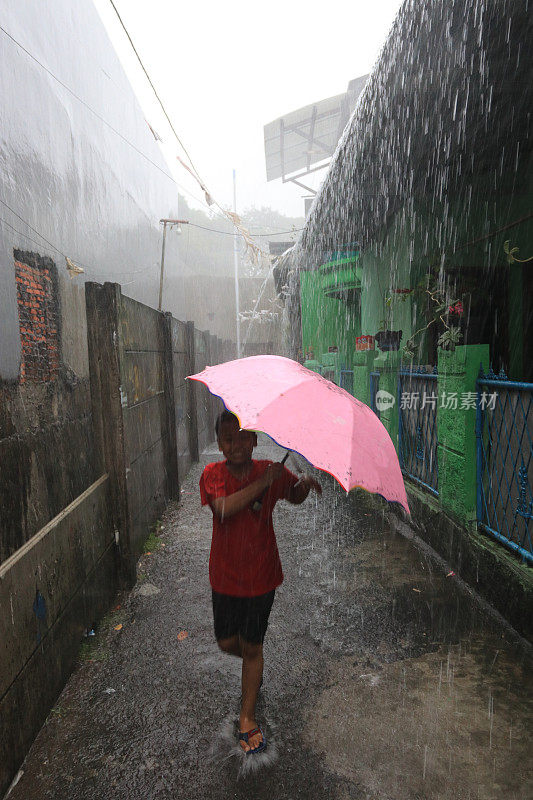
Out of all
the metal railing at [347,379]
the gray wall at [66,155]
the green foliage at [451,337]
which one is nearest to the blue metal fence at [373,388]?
the metal railing at [347,379]

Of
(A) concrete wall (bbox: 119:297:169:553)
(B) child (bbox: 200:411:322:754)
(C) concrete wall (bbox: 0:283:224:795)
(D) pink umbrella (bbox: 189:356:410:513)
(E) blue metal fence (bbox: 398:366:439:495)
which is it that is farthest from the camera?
(E) blue metal fence (bbox: 398:366:439:495)

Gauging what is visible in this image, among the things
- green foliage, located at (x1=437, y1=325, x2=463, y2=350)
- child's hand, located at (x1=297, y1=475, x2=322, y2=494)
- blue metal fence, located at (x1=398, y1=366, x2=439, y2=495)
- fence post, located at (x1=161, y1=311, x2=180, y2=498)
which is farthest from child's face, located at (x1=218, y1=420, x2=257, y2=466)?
fence post, located at (x1=161, y1=311, x2=180, y2=498)

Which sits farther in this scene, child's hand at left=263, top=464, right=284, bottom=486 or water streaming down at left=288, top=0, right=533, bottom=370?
water streaming down at left=288, top=0, right=533, bottom=370

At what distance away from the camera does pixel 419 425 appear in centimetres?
551

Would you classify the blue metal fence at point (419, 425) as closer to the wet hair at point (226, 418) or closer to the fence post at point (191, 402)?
the wet hair at point (226, 418)

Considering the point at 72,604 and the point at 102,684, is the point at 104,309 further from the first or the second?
the point at 102,684

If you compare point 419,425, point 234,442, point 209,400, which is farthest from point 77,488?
point 234,442

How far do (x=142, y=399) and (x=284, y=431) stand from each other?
139 inches

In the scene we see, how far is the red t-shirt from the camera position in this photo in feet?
7.09

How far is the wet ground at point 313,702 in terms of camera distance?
6.84 feet

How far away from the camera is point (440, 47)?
350cm

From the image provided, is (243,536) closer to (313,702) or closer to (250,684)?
(250,684)

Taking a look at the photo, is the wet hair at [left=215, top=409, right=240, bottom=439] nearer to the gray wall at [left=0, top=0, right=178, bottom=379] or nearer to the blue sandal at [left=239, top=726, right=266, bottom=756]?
the blue sandal at [left=239, top=726, right=266, bottom=756]

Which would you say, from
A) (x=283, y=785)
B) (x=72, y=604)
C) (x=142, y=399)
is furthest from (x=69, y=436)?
(x=283, y=785)
